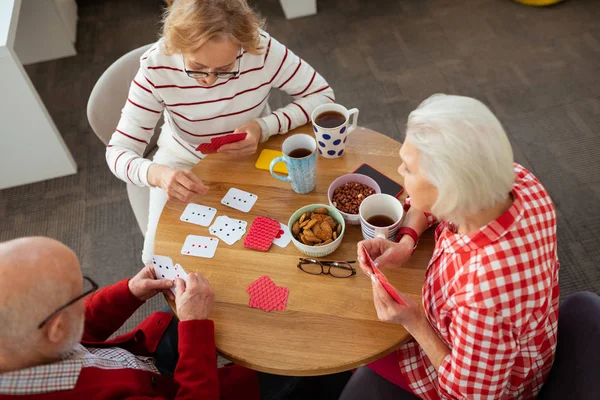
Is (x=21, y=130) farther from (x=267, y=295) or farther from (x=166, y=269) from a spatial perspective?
(x=267, y=295)

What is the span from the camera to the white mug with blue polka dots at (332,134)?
5.14 feet

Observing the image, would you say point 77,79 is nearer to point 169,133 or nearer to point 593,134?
point 169,133

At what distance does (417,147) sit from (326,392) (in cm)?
Answer: 105

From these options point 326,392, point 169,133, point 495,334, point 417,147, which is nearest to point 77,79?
point 169,133

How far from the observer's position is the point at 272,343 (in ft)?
4.11

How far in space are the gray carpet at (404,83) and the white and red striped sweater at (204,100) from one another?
1.01 m

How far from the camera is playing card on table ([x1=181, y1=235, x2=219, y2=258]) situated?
4.80ft

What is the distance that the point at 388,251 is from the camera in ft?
4.42

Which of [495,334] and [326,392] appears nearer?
[495,334]

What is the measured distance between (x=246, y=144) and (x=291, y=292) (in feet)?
1.93

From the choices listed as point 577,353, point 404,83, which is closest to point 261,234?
point 577,353

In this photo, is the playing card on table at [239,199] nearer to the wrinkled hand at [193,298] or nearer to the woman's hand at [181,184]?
the woman's hand at [181,184]

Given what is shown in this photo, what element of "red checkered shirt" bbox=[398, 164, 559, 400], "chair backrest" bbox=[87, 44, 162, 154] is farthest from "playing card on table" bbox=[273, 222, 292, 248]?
"chair backrest" bbox=[87, 44, 162, 154]

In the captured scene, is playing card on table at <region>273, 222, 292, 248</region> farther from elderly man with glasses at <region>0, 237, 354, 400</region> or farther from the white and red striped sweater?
the white and red striped sweater
